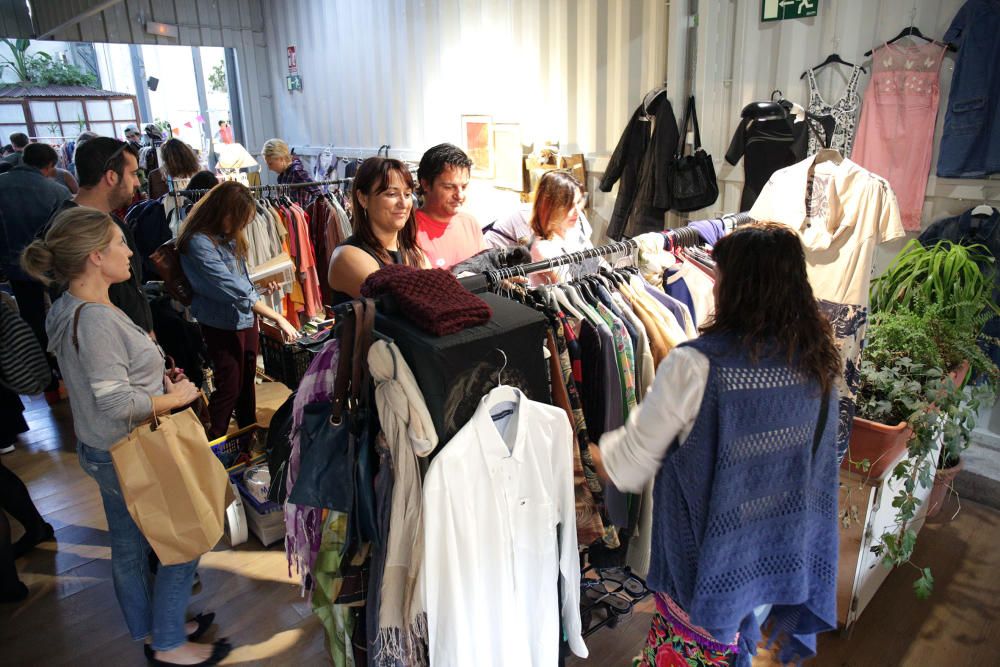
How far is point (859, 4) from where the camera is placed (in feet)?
11.9

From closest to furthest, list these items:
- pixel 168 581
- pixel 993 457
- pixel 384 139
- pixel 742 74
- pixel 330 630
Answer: pixel 330 630 < pixel 168 581 < pixel 993 457 < pixel 742 74 < pixel 384 139

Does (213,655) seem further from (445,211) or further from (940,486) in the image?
(940,486)

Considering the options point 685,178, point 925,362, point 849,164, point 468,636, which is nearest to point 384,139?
point 685,178

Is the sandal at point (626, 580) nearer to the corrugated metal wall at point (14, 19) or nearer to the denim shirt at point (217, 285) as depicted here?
the denim shirt at point (217, 285)

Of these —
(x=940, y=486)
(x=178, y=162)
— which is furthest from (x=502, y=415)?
(x=178, y=162)

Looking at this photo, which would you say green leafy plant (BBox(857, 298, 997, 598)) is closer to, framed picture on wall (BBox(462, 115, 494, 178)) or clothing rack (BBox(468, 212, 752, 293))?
clothing rack (BBox(468, 212, 752, 293))

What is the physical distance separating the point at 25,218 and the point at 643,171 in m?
4.11

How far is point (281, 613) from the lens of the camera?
2.70m

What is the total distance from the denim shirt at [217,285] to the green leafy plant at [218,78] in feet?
24.7

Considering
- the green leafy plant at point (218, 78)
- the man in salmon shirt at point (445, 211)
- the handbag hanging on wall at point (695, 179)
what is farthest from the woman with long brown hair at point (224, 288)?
the green leafy plant at point (218, 78)

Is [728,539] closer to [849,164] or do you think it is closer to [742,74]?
[849,164]

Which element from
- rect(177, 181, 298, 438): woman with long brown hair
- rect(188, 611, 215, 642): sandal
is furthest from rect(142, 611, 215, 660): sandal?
rect(177, 181, 298, 438): woman with long brown hair

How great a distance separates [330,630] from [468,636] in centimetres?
46

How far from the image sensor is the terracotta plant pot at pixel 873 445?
232 cm
